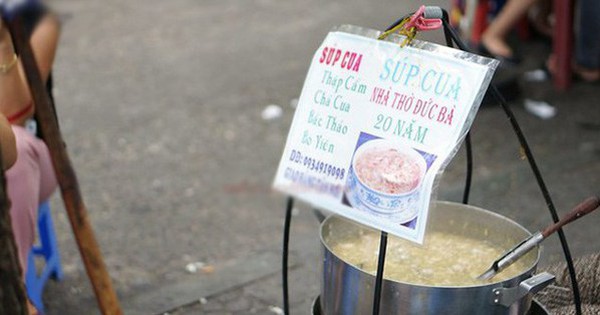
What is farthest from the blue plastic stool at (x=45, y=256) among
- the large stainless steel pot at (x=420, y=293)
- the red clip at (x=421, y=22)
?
the red clip at (x=421, y=22)

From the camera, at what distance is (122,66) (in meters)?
6.25

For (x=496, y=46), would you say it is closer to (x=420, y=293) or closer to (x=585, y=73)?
(x=585, y=73)

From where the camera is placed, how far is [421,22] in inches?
79.6

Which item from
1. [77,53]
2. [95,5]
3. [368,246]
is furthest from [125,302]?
[95,5]

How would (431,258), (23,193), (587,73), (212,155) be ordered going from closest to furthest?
(431,258) → (23,193) → (212,155) → (587,73)

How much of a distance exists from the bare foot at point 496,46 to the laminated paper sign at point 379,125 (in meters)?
3.85

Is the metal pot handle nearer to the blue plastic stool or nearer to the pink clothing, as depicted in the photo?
the pink clothing

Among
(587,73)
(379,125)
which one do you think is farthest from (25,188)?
(587,73)

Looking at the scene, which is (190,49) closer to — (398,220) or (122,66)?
(122,66)

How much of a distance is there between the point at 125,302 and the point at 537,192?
6.80 feet

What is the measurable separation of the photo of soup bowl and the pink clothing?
129cm

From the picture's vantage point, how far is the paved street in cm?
356

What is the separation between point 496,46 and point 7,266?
15.0ft

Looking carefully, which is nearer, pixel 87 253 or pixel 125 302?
pixel 87 253
